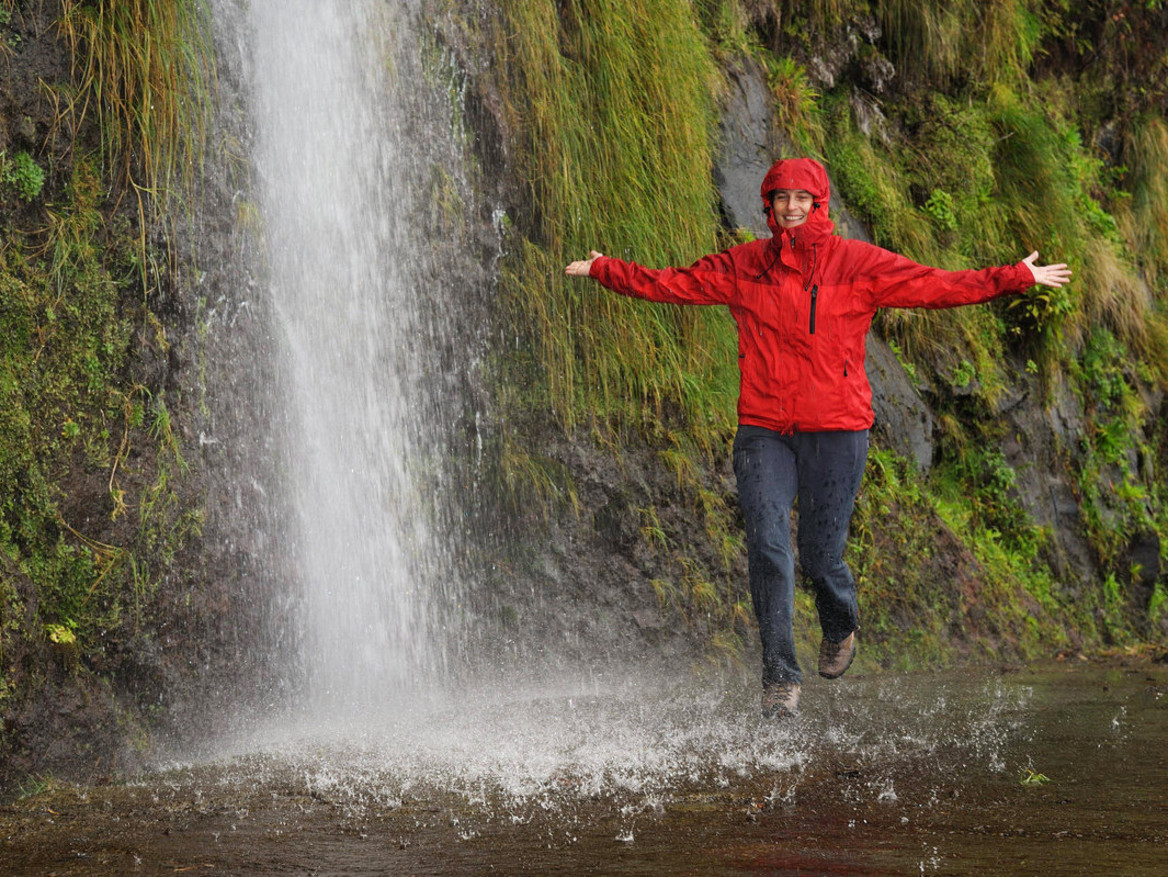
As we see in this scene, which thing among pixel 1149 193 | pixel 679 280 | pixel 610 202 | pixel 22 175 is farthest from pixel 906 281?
pixel 1149 193

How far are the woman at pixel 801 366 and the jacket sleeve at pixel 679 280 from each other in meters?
0.04

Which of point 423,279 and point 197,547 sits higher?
point 423,279

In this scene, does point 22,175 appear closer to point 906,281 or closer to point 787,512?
point 787,512

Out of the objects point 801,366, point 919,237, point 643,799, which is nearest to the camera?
point 643,799

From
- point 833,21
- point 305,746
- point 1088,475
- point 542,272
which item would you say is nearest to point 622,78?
point 542,272

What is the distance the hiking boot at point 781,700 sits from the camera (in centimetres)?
521

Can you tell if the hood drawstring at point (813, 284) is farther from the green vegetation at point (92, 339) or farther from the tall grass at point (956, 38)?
the tall grass at point (956, 38)

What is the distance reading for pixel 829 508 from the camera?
546 cm

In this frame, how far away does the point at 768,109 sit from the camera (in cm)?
854

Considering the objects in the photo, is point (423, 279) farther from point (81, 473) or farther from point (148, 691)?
point (148, 691)

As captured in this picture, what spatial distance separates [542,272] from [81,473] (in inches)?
112

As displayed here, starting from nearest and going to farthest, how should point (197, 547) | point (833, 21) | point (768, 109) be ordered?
1. point (197, 547)
2. point (768, 109)
3. point (833, 21)

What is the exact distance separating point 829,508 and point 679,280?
1.24 m

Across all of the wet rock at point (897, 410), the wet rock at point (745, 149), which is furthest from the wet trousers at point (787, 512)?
the wet rock at point (897, 410)
